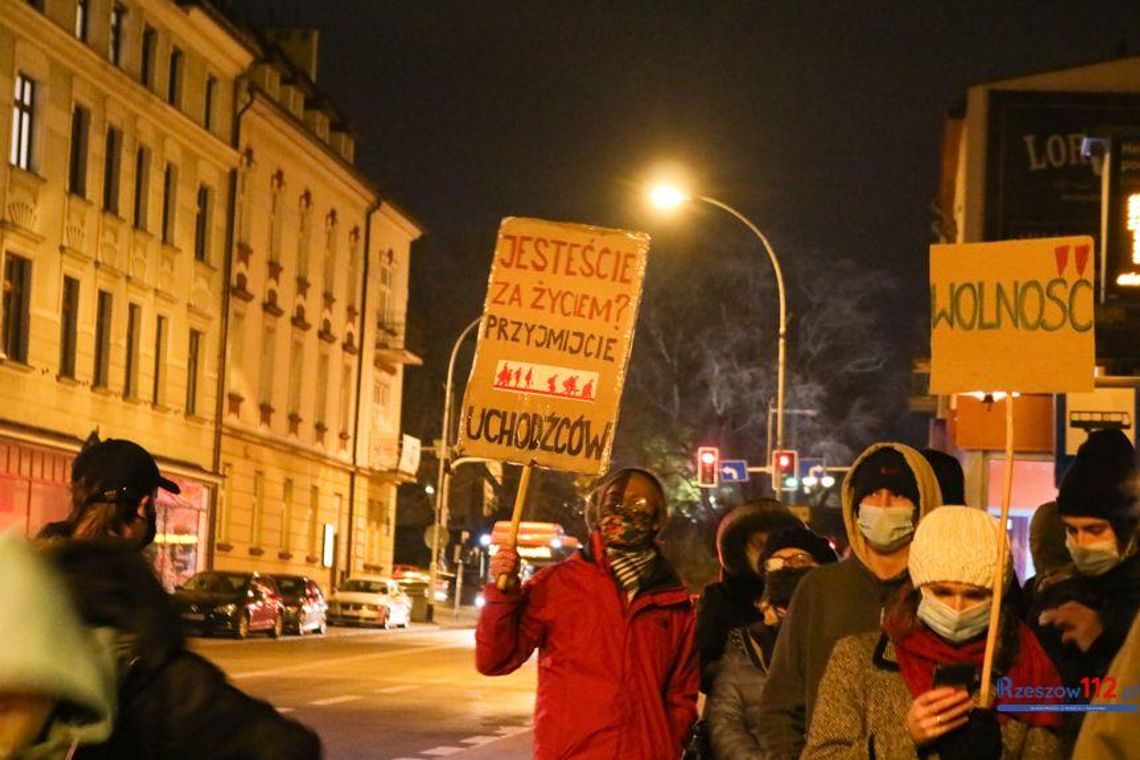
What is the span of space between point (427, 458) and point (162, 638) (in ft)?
268

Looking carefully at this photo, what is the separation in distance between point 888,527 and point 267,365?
5190 centimetres

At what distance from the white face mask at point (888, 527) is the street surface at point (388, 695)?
593 centimetres

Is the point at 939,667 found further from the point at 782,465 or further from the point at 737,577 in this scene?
the point at 782,465

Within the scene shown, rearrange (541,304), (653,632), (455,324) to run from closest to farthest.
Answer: (653,632) → (541,304) → (455,324)

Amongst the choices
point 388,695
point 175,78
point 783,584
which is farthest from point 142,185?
point 783,584

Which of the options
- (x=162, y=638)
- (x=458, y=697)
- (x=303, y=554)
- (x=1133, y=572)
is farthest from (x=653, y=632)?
(x=303, y=554)

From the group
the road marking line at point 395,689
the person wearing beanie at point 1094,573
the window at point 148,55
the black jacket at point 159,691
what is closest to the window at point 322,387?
the window at point 148,55

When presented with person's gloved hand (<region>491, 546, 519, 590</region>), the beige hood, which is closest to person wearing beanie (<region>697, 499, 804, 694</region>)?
person's gloved hand (<region>491, 546, 519, 590</region>)

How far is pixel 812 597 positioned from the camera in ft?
19.2

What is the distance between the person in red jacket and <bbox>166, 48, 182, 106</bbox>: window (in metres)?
42.4

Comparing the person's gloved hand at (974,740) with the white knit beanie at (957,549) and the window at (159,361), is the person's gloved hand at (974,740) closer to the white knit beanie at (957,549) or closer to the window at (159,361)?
the white knit beanie at (957,549)

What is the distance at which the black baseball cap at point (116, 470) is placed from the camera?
542cm

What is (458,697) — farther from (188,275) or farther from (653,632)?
(188,275)

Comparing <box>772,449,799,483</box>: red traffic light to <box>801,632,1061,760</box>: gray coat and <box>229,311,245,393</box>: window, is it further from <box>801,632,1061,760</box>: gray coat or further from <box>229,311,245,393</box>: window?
<box>801,632,1061,760</box>: gray coat
